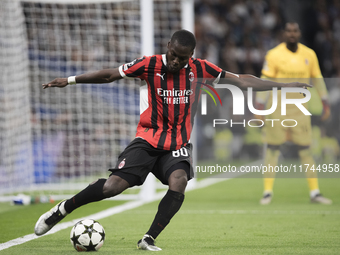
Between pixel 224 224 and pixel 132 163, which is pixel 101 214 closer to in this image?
pixel 224 224

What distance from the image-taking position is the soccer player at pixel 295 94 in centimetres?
752

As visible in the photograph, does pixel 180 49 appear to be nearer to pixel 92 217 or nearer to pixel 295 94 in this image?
pixel 92 217

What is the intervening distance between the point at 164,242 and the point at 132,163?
807 millimetres

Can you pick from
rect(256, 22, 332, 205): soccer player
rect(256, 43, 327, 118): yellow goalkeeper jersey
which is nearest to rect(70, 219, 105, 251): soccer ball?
rect(256, 22, 332, 205): soccer player

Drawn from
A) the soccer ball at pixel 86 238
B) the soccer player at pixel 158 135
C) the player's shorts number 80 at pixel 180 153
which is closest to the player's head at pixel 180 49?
the soccer player at pixel 158 135

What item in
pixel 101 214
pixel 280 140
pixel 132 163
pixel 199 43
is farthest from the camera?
pixel 199 43

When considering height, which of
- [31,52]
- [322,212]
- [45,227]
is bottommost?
[322,212]

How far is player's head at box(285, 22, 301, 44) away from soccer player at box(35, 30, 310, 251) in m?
3.02

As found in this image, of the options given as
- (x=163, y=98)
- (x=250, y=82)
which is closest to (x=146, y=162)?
(x=163, y=98)

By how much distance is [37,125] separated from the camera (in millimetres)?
9961

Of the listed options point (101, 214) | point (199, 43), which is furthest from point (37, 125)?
point (199, 43)

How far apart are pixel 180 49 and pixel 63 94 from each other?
6.71m

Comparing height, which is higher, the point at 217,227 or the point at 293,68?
the point at 293,68

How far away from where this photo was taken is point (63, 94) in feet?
34.5
